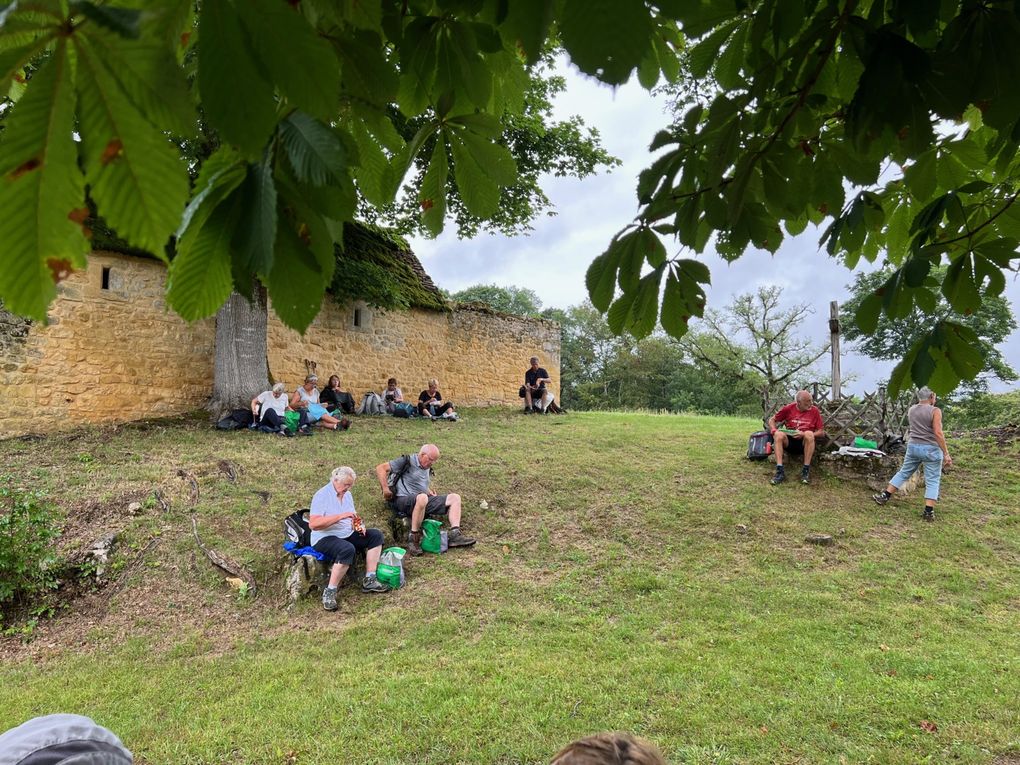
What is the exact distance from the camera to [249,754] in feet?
10.3

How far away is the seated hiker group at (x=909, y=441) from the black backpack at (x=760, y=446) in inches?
19.1

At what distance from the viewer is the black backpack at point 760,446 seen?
370 inches

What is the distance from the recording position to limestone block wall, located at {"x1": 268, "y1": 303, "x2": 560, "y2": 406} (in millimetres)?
12766

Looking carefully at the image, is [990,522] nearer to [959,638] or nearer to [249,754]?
[959,638]

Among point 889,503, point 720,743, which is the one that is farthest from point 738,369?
point 720,743

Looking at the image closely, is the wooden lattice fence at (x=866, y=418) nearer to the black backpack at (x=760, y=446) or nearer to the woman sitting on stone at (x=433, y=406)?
the black backpack at (x=760, y=446)

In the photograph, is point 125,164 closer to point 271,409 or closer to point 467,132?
point 467,132

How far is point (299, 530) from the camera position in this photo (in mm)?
5688

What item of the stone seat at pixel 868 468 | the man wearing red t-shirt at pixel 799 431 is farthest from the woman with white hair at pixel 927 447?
the man wearing red t-shirt at pixel 799 431

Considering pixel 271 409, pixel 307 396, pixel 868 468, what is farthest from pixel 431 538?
pixel 868 468

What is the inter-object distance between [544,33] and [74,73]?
0.55m

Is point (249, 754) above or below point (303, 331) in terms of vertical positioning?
below

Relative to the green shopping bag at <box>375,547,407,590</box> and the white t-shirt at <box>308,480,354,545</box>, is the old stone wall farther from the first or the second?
the green shopping bag at <box>375,547,407,590</box>

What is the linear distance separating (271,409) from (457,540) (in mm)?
5269
